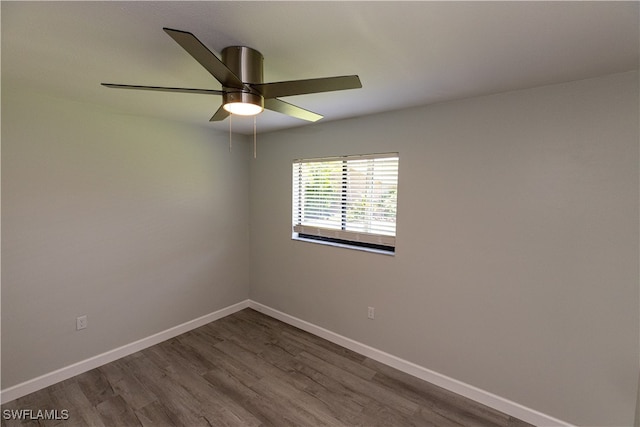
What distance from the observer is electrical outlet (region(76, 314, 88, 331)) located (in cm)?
249

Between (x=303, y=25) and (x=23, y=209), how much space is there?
96.3 inches

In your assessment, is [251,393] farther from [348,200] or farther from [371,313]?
[348,200]

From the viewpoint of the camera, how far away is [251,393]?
230 centimetres

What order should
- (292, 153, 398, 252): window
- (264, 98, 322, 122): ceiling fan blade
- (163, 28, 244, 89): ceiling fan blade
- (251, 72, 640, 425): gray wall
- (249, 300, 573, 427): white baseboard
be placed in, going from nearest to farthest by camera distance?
(163, 28, 244, 89): ceiling fan blade
(264, 98, 322, 122): ceiling fan blade
(251, 72, 640, 425): gray wall
(249, 300, 573, 427): white baseboard
(292, 153, 398, 252): window

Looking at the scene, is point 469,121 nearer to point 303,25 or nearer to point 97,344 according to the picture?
point 303,25

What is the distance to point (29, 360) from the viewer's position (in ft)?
7.40

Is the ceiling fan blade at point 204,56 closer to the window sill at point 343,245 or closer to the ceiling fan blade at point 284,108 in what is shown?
the ceiling fan blade at point 284,108

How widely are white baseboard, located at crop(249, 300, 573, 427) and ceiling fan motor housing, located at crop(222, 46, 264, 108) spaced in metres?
2.44

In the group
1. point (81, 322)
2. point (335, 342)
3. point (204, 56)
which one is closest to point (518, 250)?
point (335, 342)

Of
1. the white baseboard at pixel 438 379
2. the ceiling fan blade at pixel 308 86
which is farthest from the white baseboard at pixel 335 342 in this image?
the ceiling fan blade at pixel 308 86

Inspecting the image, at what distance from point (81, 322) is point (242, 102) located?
8.13 feet

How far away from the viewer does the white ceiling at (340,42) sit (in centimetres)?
113

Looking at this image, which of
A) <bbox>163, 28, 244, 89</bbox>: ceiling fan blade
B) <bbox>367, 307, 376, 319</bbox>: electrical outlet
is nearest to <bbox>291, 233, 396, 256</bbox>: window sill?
<bbox>367, 307, 376, 319</bbox>: electrical outlet

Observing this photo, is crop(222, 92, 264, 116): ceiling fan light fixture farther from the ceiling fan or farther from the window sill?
the window sill
